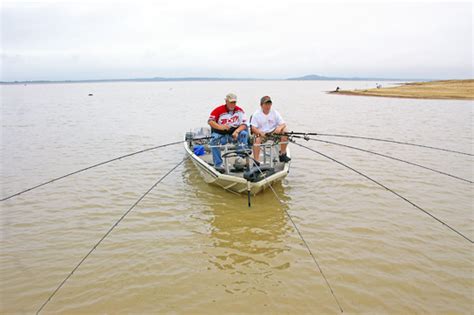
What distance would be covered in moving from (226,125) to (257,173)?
1821 millimetres

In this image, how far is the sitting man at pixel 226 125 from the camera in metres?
8.28

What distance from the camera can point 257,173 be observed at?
7242 millimetres

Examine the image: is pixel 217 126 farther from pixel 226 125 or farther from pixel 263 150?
pixel 263 150

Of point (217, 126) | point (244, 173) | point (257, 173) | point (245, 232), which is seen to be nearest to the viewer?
point (245, 232)

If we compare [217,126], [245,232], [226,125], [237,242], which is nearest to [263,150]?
[226,125]

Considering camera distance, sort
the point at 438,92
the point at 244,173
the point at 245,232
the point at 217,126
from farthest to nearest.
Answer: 1. the point at 438,92
2. the point at 217,126
3. the point at 244,173
4. the point at 245,232

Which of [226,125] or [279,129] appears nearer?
[279,129]

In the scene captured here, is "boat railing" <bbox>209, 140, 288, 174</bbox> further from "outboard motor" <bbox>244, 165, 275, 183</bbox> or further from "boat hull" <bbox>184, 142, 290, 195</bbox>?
"outboard motor" <bbox>244, 165, 275, 183</bbox>

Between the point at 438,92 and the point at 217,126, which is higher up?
the point at 438,92

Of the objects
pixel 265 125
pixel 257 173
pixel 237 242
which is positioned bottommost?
pixel 237 242

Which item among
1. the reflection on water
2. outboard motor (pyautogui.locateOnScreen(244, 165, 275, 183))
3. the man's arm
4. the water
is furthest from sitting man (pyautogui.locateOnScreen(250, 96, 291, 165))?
the water

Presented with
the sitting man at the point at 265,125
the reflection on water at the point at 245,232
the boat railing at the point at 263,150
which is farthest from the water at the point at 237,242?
the sitting man at the point at 265,125

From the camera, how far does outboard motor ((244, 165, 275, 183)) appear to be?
7012 millimetres

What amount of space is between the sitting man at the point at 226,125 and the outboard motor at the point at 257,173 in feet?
3.55
